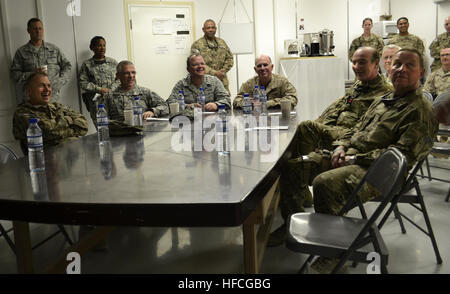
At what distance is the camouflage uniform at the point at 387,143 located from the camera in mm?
2273

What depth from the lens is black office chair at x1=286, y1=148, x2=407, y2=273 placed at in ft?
5.42

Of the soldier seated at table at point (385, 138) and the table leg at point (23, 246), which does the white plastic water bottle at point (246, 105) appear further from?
the table leg at point (23, 246)

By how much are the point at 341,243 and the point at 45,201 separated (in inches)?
45.3

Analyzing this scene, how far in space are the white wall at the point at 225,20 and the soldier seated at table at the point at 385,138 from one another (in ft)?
13.8

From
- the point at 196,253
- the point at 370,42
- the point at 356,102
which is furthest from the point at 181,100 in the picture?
the point at 370,42

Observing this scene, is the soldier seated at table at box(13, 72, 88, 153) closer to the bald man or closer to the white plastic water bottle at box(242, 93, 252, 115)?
the white plastic water bottle at box(242, 93, 252, 115)

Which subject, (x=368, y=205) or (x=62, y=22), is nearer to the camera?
(x=368, y=205)

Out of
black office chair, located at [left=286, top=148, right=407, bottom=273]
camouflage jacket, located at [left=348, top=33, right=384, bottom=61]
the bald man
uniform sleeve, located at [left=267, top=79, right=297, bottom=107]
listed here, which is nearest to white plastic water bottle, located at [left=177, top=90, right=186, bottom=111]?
uniform sleeve, located at [left=267, top=79, right=297, bottom=107]

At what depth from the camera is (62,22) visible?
5672 millimetres

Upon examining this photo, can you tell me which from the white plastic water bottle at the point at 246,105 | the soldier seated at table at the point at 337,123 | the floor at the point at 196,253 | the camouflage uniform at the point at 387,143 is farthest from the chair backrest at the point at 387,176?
the white plastic water bottle at the point at 246,105

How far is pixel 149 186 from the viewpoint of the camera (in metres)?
1.62
